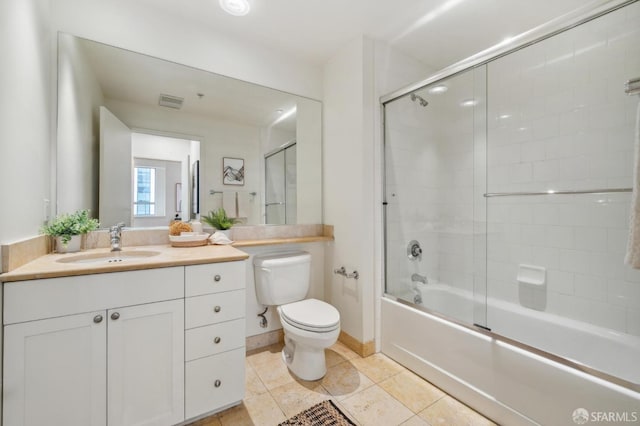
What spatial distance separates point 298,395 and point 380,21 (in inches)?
98.0

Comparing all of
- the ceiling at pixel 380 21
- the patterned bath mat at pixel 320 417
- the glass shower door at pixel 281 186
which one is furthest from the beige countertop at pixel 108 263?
the ceiling at pixel 380 21

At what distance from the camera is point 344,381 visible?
1712 millimetres

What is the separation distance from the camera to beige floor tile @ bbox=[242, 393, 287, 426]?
1.39 meters

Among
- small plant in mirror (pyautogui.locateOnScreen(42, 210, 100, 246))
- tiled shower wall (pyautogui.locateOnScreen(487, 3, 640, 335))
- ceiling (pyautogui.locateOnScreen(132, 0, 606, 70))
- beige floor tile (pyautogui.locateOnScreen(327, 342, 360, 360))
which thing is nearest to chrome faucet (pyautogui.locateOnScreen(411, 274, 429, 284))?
tiled shower wall (pyautogui.locateOnScreen(487, 3, 640, 335))

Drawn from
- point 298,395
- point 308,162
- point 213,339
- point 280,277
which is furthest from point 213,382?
point 308,162

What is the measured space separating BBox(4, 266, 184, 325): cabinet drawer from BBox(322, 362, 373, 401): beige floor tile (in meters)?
1.06

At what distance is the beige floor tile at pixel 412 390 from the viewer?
1517 millimetres

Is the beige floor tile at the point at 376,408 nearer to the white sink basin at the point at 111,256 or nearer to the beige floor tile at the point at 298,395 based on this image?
the beige floor tile at the point at 298,395

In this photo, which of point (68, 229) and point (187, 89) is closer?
point (68, 229)

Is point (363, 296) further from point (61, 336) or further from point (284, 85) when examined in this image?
point (284, 85)

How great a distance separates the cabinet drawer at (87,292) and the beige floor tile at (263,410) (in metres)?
0.75

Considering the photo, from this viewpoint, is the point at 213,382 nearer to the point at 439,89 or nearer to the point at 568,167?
the point at 439,89

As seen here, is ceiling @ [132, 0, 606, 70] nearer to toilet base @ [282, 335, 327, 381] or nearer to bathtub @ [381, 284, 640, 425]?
bathtub @ [381, 284, 640, 425]

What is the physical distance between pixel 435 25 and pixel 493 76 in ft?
1.86
